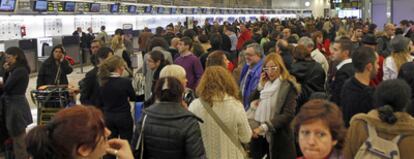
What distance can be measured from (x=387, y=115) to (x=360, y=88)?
1359 millimetres

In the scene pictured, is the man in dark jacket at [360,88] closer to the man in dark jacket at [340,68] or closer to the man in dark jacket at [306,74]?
the man in dark jacket at [340,68]

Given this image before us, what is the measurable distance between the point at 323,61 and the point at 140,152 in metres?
4.52

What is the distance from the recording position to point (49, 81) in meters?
7.84

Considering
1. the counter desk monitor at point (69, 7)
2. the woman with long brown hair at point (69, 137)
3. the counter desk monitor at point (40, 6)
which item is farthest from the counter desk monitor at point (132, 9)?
the woman with long brown hair at point (69, 137)

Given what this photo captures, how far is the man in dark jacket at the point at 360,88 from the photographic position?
4.57 meters

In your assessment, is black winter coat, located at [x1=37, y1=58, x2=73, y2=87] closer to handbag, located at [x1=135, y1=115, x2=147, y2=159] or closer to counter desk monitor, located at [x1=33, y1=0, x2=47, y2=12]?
handbag, located at [x1=135, y1=115, x2=147, y2=159]

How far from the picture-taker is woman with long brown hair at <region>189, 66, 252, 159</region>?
4.53 metres

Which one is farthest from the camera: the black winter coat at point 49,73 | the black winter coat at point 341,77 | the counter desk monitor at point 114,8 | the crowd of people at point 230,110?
the counter desk monitor at point 114,8

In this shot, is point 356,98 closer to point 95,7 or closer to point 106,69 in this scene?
point 106,69

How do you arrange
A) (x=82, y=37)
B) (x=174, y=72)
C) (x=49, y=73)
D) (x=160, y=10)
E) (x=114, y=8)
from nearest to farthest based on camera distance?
1. (x=174, y=72)
2. (x=49, y=73)
3. (x=82, y=37)
4. (x=114, y=8)
5. (x=160, y=10)

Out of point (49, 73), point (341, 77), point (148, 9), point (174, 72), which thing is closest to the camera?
point (174, 72)

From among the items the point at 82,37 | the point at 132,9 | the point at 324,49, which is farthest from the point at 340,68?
the point at 132,9

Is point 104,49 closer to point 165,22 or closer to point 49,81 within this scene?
point 49,81

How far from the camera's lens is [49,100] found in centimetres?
697
